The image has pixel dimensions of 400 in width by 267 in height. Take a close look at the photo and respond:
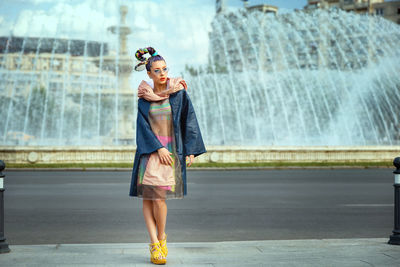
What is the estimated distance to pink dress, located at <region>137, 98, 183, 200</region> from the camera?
5.30 meters

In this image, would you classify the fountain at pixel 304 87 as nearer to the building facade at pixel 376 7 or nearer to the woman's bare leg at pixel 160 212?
the woman's bare leg at pixel 160 212

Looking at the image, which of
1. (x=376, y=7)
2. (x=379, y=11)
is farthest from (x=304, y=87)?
(x=376, y=7)

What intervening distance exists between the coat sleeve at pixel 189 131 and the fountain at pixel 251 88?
21.6m

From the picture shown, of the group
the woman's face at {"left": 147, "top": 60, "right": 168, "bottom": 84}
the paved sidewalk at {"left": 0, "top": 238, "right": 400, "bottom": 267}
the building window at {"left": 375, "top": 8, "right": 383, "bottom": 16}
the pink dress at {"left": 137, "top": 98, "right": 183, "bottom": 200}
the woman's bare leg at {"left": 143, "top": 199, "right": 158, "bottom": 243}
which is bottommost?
the paved sidewalk at {"left": 0, "top": 238, "right": 400, "bottom": 267}

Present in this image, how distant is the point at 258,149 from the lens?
21484 millimetres

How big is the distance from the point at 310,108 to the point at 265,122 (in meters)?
4.32

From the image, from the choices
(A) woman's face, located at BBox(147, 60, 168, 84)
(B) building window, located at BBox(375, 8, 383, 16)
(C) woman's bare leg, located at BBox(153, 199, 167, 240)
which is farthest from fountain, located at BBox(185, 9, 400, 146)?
(B) building window, located at BBox(375, 8, 383, 16)

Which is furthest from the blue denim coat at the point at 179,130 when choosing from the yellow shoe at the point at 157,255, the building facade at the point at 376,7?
the building facade at the point at 376,7

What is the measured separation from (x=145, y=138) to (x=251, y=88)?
32.6 meters

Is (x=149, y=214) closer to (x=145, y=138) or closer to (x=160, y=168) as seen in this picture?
(x=160, y=168)

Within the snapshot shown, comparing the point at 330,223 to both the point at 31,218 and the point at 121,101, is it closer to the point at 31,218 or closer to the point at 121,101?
the point at 31,218

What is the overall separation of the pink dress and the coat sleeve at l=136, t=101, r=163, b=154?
0.21 feet

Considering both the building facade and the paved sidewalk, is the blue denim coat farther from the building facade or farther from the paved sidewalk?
the building facade

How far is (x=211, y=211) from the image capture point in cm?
952
